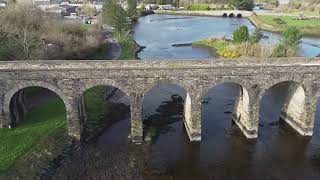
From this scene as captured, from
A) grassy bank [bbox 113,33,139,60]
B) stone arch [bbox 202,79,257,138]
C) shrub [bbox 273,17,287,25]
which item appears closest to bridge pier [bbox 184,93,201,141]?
stone arch [bbox 202,79,257,138]

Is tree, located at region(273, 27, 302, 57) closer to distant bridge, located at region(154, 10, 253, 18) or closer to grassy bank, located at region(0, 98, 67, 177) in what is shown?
grassy bank, located at region(0, 98, 67, 177)

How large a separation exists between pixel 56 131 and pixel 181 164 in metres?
13.0

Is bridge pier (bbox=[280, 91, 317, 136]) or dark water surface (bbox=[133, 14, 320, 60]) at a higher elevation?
dark water surface (bbox=[133, 14, 320, 60])

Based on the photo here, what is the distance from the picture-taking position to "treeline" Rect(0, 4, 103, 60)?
51.9 metres

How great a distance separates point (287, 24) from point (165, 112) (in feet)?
270

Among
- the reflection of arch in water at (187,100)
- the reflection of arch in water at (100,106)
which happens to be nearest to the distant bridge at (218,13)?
the reflection of arch in water at (100,106)

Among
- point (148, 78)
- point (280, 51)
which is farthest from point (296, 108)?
point (280, 51)

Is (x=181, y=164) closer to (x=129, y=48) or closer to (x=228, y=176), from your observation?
(x=228, y=176)

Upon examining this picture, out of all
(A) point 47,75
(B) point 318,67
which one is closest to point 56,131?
(A) point 47,75

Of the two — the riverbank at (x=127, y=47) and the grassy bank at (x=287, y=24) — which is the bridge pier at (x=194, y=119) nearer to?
the riverbank at (x=127, y=47)

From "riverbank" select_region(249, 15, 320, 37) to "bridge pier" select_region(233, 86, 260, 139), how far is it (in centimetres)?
7459

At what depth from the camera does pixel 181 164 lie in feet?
110

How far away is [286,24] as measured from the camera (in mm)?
112688

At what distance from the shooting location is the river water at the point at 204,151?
104ft
